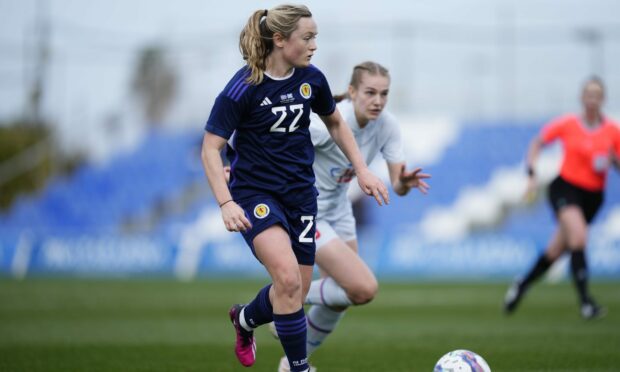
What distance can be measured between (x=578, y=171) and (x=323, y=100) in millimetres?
5798

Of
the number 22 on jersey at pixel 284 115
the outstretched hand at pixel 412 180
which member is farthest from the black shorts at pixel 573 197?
the number 22 on jersey at pixel 284 115

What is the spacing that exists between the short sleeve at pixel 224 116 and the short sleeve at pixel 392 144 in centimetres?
190

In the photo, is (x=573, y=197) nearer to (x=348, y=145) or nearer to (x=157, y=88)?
(x=348, y=145)

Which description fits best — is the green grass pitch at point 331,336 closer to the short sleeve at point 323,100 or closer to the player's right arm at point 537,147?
the player's right arm at point 537,147

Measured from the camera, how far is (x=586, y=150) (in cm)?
1079

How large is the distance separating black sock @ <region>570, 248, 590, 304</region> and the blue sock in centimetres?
559

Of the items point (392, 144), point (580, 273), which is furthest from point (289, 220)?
point (580, 273)

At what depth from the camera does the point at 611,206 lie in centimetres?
2417

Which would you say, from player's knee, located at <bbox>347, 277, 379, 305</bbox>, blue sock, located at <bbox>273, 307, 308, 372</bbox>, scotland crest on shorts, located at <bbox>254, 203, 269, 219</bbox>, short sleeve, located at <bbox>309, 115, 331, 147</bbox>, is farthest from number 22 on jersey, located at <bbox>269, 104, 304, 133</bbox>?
player's knee, located at <bbox>347, 277, 379, 305</bbox>

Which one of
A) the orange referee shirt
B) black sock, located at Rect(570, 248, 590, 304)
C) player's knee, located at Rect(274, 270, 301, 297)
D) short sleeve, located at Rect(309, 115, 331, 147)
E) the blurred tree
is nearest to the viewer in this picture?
player's knee, located at Rect(274, 270, 301, 297)

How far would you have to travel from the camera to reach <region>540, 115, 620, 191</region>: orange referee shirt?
1077 cm

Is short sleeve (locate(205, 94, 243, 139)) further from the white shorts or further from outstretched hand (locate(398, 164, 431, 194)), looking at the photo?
the white shorts

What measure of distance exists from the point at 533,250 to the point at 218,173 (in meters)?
14.9

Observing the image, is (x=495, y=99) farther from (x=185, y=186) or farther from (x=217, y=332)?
(x=217, y=332)
